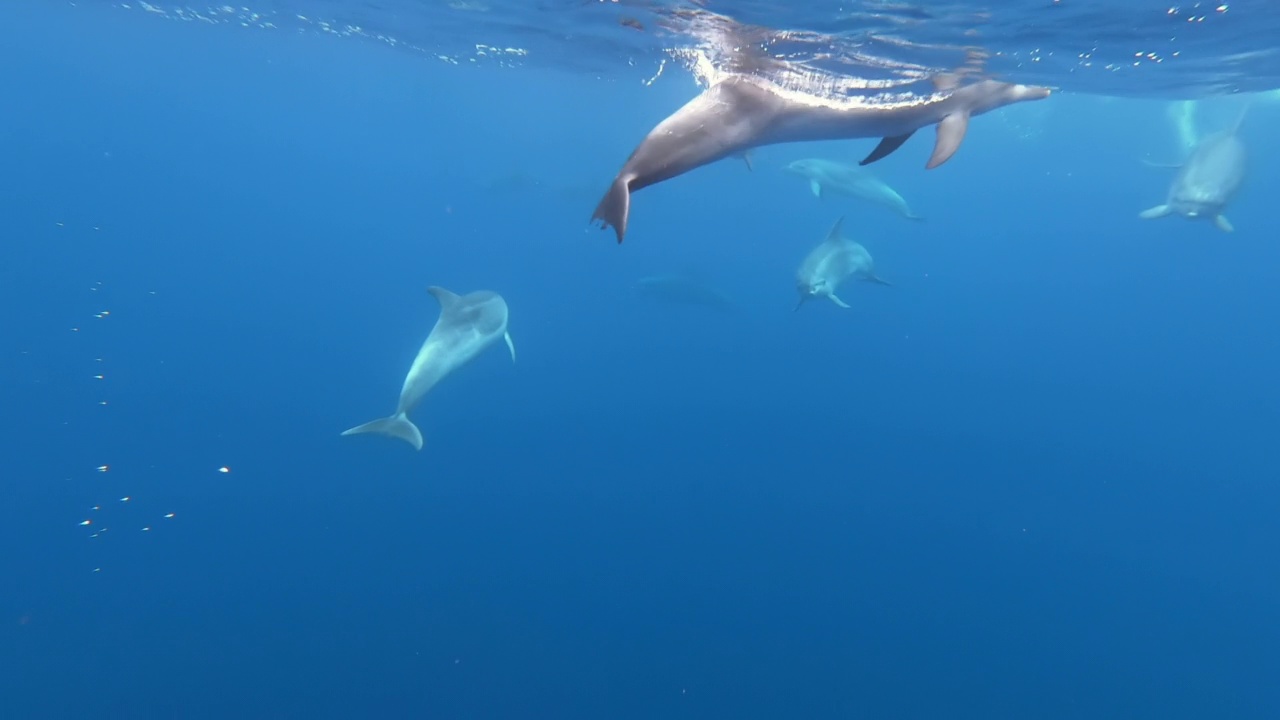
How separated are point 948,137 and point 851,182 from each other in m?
9.43

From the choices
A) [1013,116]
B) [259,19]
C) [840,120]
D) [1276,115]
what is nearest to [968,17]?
[840,120]

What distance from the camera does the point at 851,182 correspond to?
16.3 m

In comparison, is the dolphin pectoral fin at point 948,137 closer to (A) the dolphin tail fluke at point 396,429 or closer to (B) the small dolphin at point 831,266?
(B) the small dolphin at point 831,266

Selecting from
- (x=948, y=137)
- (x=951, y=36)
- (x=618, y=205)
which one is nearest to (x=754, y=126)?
(x=618, y=205)

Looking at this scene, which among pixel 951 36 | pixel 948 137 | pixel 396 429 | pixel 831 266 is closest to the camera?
pixel 948 137

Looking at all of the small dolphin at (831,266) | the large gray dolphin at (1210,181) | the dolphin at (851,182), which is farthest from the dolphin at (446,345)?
the large gray dolphin at (1210,181)

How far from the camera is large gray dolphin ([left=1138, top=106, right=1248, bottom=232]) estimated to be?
13.1 meters

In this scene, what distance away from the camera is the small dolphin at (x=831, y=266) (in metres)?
12.3

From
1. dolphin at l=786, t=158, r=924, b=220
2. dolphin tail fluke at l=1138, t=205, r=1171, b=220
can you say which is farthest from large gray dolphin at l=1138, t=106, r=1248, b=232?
dolphin at l=786, t=158, r=924, b=220

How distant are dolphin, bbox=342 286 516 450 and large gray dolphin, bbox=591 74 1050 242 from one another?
6112 millimetres

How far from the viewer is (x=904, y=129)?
6891 millimetres

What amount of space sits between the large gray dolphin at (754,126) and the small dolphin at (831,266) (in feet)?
14.9

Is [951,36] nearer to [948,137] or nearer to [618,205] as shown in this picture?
[948,137]

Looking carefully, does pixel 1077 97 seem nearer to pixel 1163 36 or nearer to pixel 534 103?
pixel 1163 36
